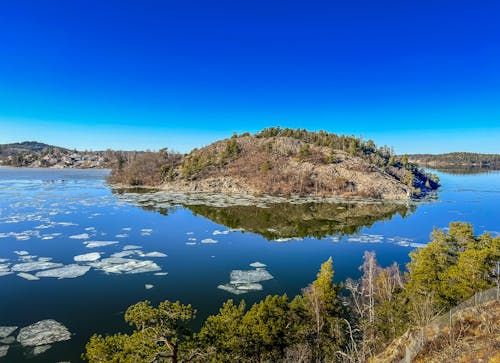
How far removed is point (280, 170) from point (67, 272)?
298 feet

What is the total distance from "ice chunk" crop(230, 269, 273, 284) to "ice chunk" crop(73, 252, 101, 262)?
578 inches

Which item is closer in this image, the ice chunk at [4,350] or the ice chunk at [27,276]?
the ice chunk at [4,350]

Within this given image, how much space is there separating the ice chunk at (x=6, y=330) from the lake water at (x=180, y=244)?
0.56 meters

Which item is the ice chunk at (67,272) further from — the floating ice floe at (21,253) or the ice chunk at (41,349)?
the ice chunk at (41,349)

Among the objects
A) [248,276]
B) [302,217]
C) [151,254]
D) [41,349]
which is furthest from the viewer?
[302,217]

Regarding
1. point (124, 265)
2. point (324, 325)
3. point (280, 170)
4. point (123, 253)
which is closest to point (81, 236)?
point (123, 253)

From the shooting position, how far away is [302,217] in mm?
61812

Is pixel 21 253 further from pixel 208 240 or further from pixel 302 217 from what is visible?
pixel 302 217

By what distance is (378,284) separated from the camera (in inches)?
943

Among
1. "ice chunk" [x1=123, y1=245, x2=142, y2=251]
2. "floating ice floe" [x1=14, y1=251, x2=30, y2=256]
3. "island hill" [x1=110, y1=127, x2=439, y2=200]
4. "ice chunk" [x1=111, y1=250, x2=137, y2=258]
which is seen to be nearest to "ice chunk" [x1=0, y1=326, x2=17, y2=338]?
"ice chunk" [x1=111, y1=250, x2=137, y2=258]

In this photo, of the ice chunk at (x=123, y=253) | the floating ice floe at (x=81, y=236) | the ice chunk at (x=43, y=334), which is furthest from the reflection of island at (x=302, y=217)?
the ice chunk at (x=43, y=334)

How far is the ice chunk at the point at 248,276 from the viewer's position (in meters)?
28.0

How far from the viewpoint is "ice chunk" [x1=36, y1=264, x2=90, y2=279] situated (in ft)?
91.1

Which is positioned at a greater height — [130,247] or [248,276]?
[130,247]
